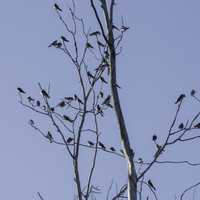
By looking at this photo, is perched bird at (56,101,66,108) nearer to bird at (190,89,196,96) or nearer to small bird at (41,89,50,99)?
small bird at (41,89,50,99)

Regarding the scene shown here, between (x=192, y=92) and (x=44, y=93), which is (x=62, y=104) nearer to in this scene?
(x=44, y=93)


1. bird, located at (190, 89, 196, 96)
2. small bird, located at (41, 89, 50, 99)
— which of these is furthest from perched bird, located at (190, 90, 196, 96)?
small bird, located at (41, 89, 50, 99)

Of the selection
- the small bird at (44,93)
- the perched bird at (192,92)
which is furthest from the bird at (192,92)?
the small bird at (44,93)

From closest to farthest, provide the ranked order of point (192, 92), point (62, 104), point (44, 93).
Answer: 1. point (192, 92)
2. point (44, 93)
3. point (62, 104)

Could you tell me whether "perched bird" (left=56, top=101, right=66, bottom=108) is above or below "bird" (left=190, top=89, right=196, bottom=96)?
above

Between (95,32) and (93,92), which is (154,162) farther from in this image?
(95,32)

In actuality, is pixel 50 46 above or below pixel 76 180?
above

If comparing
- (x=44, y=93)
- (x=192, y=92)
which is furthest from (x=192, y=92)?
(x=44, y=93)

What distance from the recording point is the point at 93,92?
7.48 metres

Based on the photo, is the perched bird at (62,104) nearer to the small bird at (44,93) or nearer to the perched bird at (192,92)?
the small bird at (44,93)

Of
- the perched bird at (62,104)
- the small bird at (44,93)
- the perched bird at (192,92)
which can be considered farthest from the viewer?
the perched bird at (62,104)

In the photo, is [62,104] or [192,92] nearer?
[192,92]

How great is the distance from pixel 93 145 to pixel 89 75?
75cm

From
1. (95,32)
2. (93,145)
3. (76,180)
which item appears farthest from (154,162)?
(95,32)
